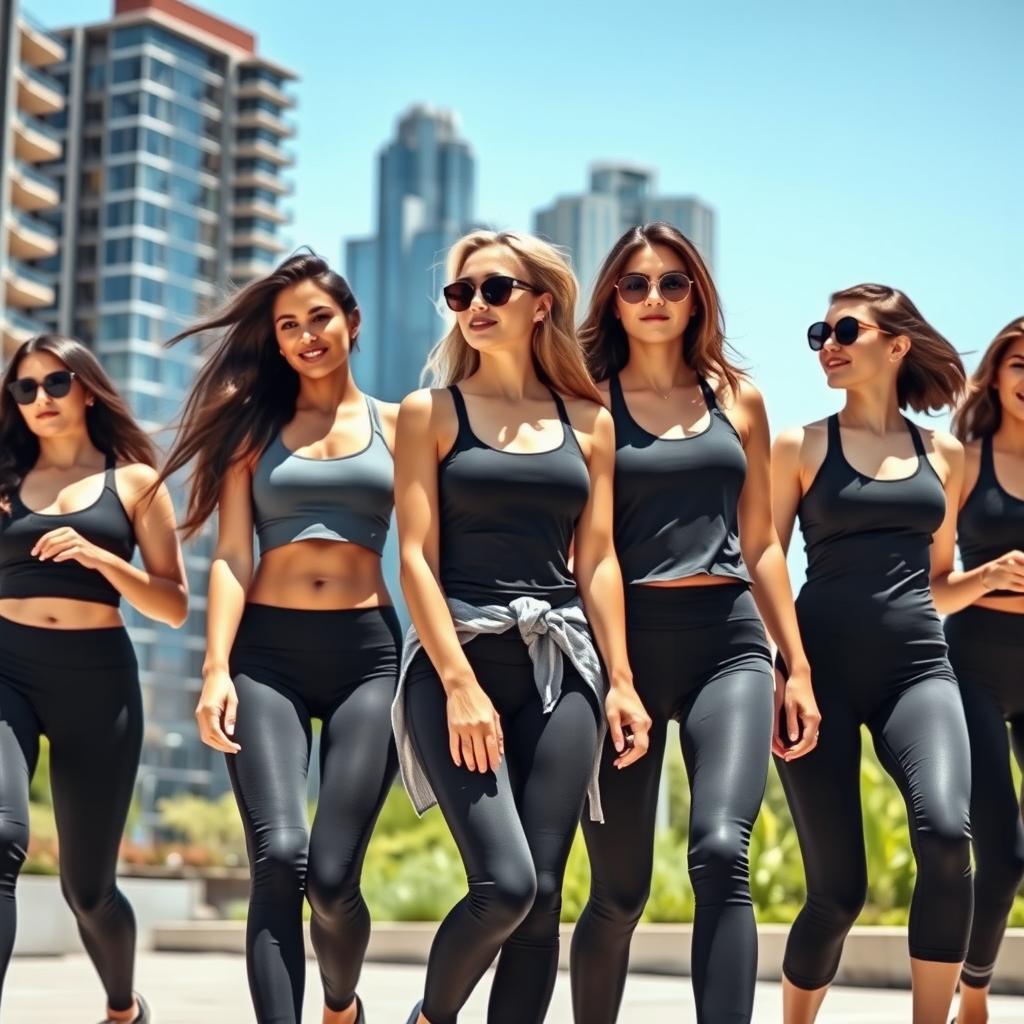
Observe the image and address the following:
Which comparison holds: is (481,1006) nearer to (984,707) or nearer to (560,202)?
(984,707)

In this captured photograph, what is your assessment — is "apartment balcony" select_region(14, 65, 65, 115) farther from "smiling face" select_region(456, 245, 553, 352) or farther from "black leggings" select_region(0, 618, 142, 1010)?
"smiling face" select_region(456, 245, 553, 352)

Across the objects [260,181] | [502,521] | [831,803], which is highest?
[260,181]

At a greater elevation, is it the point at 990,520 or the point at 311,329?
the point at 311,329

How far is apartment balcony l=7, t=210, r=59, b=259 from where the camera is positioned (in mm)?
71125

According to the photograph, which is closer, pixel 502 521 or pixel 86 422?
pixel 502 521

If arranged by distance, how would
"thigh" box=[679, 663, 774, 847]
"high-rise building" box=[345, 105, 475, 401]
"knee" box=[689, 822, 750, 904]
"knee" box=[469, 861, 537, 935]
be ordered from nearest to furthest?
"knee" box=[469, 861, 537, 935] → "knee" box=[689, 822, 750, 904] → "thigh" box=[679, 663, 774, 847] → "high-rise building" box=[345, 105, 475, 401]

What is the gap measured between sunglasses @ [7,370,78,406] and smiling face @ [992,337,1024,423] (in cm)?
344

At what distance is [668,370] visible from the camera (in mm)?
5879

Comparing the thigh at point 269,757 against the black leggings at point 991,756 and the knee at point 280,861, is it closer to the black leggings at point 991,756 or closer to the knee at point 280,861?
the knee at point 280,861

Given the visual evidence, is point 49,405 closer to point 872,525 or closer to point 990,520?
point 872,525

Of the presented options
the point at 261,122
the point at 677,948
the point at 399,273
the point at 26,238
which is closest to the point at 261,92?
the point at 261,122

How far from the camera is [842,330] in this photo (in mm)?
6266

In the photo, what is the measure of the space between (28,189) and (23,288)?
3844mm

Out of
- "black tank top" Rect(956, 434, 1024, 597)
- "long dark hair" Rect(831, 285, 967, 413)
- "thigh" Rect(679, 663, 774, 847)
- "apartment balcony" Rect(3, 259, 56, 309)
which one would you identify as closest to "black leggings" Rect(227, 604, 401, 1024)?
"thigh" Rect(679, 663, 774, 847)
